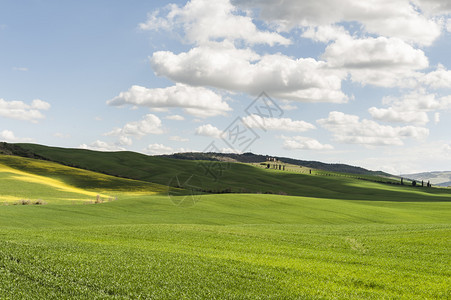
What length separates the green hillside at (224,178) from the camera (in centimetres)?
9746

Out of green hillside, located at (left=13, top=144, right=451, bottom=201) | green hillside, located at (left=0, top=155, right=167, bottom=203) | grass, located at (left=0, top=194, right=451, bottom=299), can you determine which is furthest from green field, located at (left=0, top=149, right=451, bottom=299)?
green hillside, located at (left=13, top=144, right=451, bottom=201)

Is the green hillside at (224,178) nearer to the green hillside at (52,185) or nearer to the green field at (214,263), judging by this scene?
the green hillside at (52,185)

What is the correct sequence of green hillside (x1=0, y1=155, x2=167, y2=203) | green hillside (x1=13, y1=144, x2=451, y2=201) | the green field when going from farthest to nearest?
1. green hillside (x1=13, y1=144, x2=451, y2=201)
2. green hillside (x1=0, y1=155, x2=167, y2=203)
3. the green field

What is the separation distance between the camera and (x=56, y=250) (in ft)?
54.5

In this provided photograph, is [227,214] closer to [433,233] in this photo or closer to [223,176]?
[433,233]

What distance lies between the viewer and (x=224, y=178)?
116m

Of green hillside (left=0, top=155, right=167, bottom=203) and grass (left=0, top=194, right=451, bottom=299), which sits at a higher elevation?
grass (left=0, top=194, right=451, bottom=299)

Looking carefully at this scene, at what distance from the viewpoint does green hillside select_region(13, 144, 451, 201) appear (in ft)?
320

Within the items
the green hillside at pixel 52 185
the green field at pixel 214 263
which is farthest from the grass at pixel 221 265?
the green hillside at pixel 52 185

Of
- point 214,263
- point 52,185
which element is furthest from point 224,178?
point 214,263

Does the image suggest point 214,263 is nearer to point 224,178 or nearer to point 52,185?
point 52,185

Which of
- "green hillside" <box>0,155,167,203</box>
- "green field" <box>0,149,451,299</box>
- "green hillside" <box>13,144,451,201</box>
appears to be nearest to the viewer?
"green field" <box>0,149,451,299</box>

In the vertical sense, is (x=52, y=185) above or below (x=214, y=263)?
below

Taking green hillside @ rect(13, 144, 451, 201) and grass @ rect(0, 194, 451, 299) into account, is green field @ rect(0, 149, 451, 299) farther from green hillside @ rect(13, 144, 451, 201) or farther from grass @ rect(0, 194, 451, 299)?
green hillside @ rect(13, 144, 451, 201)
